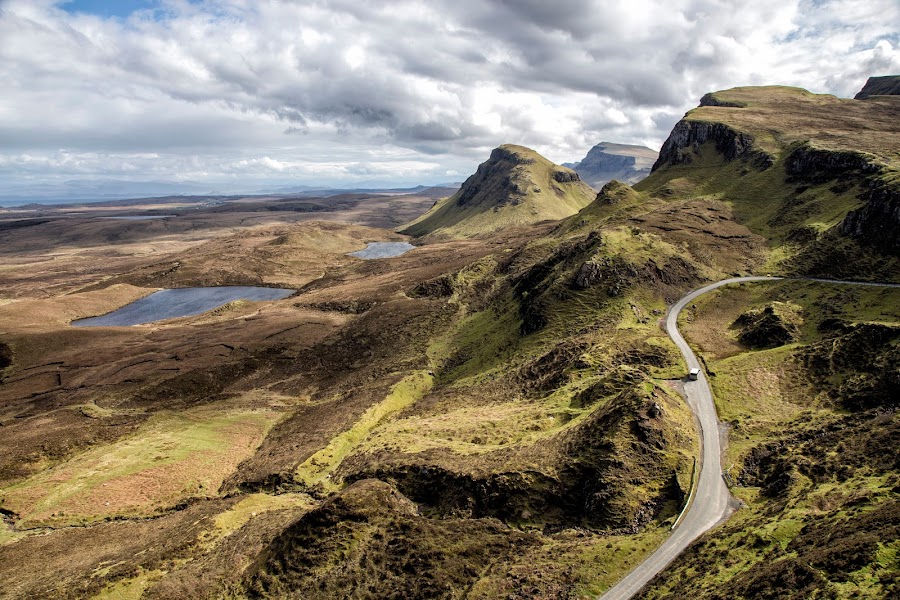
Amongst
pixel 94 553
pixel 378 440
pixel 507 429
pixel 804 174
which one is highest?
pixel 804 174

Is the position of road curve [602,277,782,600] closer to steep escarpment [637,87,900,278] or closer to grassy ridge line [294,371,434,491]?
grassy ridge line [294,371,434,491]

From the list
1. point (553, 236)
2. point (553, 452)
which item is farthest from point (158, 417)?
point (553, 236)

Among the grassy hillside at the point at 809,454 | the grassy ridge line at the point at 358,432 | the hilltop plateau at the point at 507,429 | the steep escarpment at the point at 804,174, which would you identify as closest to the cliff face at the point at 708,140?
the steep escarpment at the point at 804,174

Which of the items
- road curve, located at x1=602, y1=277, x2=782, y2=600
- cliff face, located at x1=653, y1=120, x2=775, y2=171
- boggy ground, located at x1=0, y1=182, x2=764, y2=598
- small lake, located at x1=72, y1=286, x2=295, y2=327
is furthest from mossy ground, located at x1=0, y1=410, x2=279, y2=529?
cliff face, located at x1=653, y1=120, x2=775, y2=171

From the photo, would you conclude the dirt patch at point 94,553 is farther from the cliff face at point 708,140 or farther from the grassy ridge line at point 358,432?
the cliff face at point 708,140

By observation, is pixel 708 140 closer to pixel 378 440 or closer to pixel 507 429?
pixel 507 429

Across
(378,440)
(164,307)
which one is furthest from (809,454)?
(164,307)
